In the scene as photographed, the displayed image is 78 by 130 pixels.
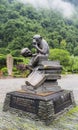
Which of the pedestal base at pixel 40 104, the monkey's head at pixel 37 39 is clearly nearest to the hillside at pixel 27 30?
the monkey's head at pixel 37 39

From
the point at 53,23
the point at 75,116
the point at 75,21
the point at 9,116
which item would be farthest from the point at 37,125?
the point at 75,21

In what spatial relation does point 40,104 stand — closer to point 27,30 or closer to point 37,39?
point 37,39

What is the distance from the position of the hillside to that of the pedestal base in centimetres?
2626

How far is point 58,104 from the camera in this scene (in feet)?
15.6

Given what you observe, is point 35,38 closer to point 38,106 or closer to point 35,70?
point 35,70

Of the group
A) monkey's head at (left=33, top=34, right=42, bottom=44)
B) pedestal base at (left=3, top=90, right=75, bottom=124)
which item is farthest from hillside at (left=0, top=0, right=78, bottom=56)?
pedestal base at (left=3, top=90, right=75, bottom=124)

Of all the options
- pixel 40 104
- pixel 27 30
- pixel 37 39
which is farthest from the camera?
pixel 27 30

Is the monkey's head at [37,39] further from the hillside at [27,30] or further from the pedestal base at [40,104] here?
the hillside at [27,30]

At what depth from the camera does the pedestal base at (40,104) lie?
14.2 ft

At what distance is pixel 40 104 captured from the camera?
4.38m

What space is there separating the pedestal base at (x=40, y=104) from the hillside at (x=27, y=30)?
86.2 ft

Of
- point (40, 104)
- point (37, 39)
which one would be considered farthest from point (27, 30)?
point (40, 104)

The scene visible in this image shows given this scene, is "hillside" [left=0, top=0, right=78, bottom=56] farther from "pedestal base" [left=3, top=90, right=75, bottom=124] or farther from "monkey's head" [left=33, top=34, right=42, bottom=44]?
"pedestal base" [left=3, top=90, right=75, bottom=124]

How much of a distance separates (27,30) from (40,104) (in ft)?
134
